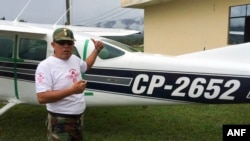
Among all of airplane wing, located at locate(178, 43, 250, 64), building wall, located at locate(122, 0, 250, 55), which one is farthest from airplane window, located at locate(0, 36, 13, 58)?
building wall, located at locate(122, 0, 250, 55)

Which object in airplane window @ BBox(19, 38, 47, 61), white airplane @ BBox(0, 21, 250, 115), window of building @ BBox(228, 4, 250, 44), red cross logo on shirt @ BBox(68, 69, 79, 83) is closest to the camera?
red cross logo on shirt @ BBox(68, 69, 79, 83)

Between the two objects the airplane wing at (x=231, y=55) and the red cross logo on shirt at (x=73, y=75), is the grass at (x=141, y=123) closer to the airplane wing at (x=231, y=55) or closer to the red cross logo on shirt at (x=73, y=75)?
the airplane wing at (x=231, y=55)

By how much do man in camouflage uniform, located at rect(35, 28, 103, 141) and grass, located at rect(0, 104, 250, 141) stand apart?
2639mm

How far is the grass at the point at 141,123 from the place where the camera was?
606 cm

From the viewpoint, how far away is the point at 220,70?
16.4ft

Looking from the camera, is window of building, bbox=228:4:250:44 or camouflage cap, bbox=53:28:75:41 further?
window of building, bbox=228:4:250:44

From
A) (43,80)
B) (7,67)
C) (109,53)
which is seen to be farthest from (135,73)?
(43,80)

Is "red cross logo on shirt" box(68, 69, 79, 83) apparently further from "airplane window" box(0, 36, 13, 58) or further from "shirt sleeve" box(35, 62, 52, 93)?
"airplane window" box(0, 36, 13, 58)

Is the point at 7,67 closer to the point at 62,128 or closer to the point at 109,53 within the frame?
the point at 109,53

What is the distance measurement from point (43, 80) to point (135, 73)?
2.41 meters

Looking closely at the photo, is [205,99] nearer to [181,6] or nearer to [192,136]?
[192,136]

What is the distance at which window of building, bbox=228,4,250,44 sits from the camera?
Result: 14.3 metres

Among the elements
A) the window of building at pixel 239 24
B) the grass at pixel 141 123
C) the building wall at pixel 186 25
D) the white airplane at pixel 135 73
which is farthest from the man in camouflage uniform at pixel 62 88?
the window of building at pixel 239 24

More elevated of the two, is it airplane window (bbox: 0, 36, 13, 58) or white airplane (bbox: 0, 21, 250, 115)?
airplane window (bbox: 0, 36, 13, 58)
